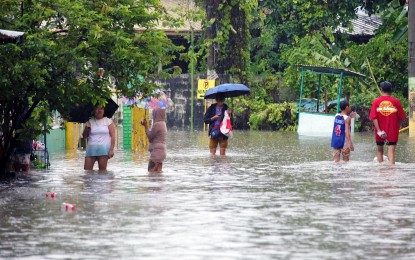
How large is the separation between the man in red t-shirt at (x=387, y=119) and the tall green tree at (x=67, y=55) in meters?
4.47

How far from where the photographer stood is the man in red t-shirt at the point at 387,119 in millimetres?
21766

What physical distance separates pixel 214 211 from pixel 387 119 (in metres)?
8.97

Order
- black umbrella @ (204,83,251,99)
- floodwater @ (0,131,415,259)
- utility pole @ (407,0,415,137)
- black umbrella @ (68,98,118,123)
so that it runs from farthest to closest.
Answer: utility pole @ (407,0,415,137)
black umbrella @ (204,83,251,99)
black umbrella @ (68,98,118,123)
floodwater @ (0,131,415,259)

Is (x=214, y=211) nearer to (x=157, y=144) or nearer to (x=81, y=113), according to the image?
(x=157, y=144)

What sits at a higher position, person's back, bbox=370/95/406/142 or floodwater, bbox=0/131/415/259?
person's back, bbox=370/95/406/142

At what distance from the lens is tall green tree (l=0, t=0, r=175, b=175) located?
17.3 metres

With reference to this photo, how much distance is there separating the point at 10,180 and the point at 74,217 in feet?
17.7

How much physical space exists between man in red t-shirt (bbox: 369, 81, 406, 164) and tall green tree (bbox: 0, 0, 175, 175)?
4.47 metres

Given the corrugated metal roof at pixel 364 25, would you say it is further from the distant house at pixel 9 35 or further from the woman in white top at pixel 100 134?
the distant house at pixel 9 35

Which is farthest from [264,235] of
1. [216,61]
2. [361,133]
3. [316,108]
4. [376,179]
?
[216,61]

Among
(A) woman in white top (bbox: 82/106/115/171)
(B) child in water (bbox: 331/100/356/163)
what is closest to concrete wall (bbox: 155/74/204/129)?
(B) child in water (bbox: 331/100/356/163)

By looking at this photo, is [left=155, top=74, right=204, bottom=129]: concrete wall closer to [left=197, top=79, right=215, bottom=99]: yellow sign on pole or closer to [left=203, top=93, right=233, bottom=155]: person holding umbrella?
[left=197, top=79, right=215, bottom=99]: yellow sign on pole

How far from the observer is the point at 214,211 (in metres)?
13.6

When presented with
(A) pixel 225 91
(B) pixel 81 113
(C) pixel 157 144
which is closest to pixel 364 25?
(A) pixel 225 91
